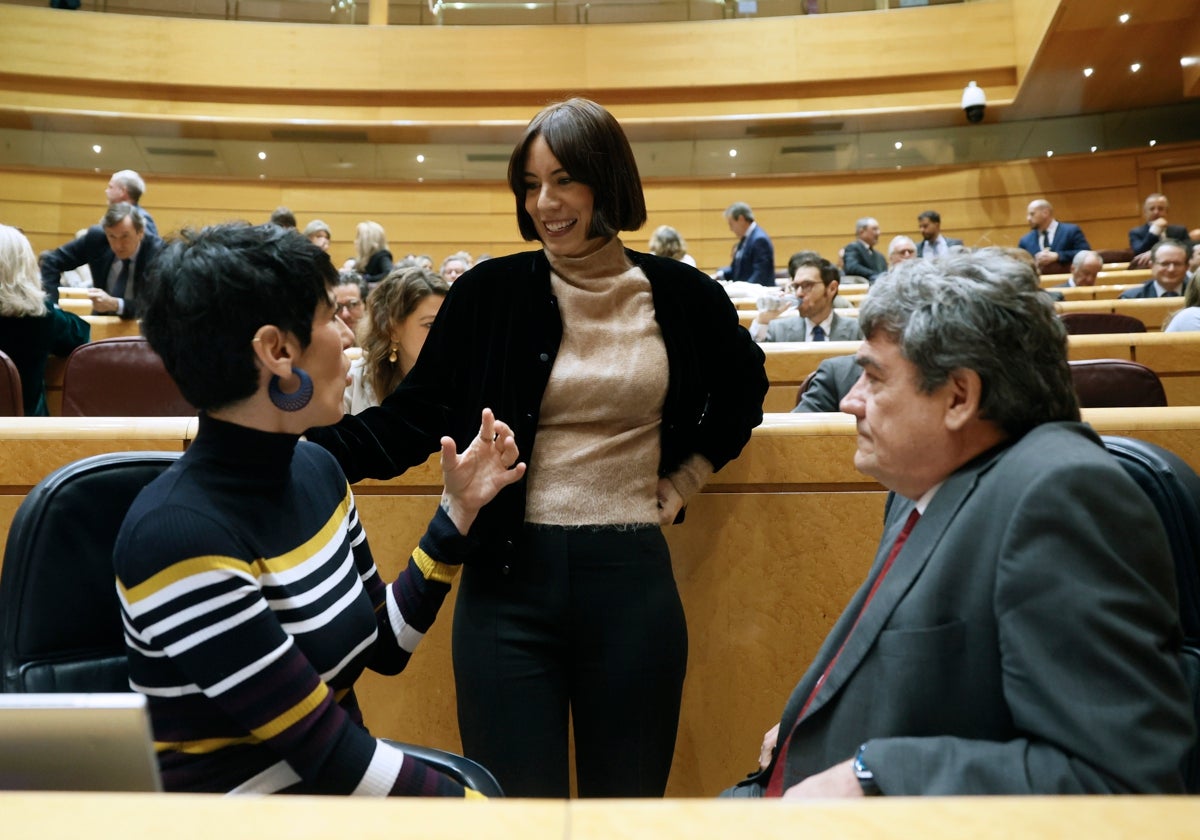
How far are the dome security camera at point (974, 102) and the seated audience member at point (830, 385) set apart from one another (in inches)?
317

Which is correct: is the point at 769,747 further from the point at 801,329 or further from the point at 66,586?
the point at 801,329

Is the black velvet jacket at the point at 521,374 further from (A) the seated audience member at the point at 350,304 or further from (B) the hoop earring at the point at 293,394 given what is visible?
(A) the seated audience member at the point at 350,304

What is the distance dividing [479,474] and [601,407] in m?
0.23

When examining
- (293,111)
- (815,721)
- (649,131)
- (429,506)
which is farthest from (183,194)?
(815,721)

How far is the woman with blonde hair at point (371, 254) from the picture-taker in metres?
6.47

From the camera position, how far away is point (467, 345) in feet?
4.95

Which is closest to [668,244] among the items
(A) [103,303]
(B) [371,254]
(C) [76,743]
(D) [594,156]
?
(B) [371,254]

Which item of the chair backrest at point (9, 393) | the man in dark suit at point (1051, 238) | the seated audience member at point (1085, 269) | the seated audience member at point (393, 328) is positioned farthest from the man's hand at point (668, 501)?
the man in dark suit at point (1051, 238)

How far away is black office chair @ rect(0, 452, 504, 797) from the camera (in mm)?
1031

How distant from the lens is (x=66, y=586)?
1052 millimetres

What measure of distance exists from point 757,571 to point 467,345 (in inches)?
25.9

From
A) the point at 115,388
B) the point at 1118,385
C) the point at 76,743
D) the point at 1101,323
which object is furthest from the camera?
the point at 1101,323

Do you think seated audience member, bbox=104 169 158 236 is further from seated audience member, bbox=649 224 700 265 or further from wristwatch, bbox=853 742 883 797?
wristwatch, bbox=853 742 883 797

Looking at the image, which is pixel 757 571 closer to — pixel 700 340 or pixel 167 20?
pixel 700 340
